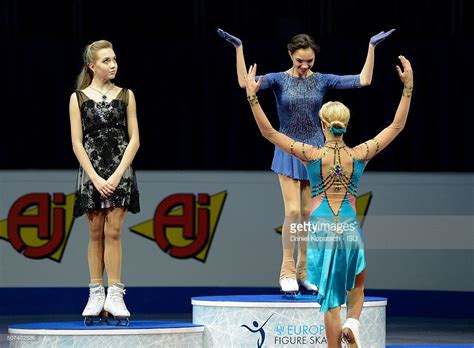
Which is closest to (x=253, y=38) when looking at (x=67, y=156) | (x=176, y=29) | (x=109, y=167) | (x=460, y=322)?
(x=176, y=29)

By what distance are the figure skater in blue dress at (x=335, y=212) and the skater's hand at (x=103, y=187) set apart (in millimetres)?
979

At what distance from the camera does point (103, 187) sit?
23.2ft

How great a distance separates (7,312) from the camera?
1234cm

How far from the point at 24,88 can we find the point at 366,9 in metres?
3.44

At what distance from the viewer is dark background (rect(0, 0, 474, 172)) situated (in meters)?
12.5

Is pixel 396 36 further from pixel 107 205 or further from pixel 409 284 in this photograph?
pixel 107 205

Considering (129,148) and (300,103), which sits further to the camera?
(300,103)

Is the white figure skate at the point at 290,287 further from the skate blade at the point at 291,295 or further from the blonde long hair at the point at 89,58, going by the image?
the blonde long hair at the point at 89,58

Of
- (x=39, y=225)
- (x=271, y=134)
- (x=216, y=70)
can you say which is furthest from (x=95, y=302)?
(x=216, y=70)

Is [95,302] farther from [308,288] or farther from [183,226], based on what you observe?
[183,226]

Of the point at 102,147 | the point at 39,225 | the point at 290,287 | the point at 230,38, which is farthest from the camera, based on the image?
the point at 39,225

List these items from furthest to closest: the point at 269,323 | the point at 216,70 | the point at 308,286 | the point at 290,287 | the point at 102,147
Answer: the point at 216,70 < the point at 308,286 < the point at 290,287 < the point at 269,323 < the point at 102,147

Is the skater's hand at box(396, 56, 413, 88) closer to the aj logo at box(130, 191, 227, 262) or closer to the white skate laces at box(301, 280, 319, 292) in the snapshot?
the white skate laces at box(301, 280, 319, 292)

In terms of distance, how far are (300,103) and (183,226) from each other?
15.2ft
